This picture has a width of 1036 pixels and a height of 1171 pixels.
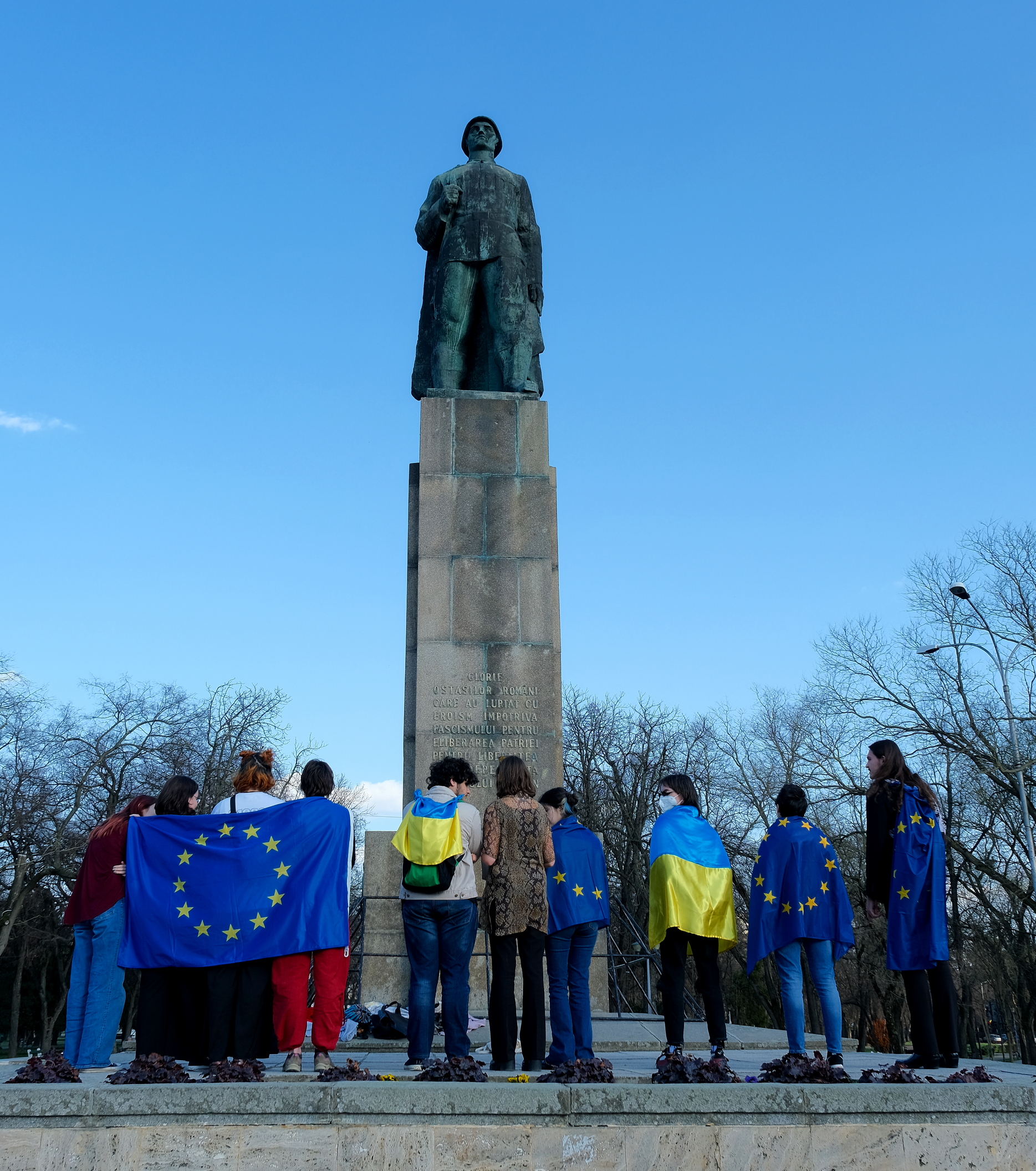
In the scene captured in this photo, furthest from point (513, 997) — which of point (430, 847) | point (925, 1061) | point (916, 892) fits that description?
point (916, 892)

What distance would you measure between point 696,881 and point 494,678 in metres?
5.10

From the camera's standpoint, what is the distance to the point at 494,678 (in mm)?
12070

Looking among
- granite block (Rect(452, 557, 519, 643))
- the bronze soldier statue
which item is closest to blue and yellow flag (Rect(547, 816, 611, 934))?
granite block (Rect(452, 557, 519, 643))

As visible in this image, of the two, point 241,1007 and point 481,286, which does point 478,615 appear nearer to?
point 481,286

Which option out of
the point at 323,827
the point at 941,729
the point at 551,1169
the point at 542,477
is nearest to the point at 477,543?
the point at 542,477

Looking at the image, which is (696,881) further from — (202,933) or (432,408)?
(432,408)

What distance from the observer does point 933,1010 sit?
707cm

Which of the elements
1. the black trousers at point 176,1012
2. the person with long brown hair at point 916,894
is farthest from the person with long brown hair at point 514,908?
the person with long brown hair at point 916,894

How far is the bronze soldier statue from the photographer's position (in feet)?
44.6

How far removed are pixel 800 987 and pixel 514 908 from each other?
1960 mm

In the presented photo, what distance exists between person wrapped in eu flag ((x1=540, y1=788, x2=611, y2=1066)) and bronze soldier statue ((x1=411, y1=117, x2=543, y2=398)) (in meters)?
7.13

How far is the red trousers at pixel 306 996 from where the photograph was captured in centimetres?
663

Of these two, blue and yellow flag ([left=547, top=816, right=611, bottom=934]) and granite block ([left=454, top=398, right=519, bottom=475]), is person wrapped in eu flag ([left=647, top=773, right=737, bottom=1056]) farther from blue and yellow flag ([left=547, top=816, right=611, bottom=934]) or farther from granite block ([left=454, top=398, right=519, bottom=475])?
granite block ([left=454, top=398, right=519, bottom=475])

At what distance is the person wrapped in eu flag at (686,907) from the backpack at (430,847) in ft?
4.10
